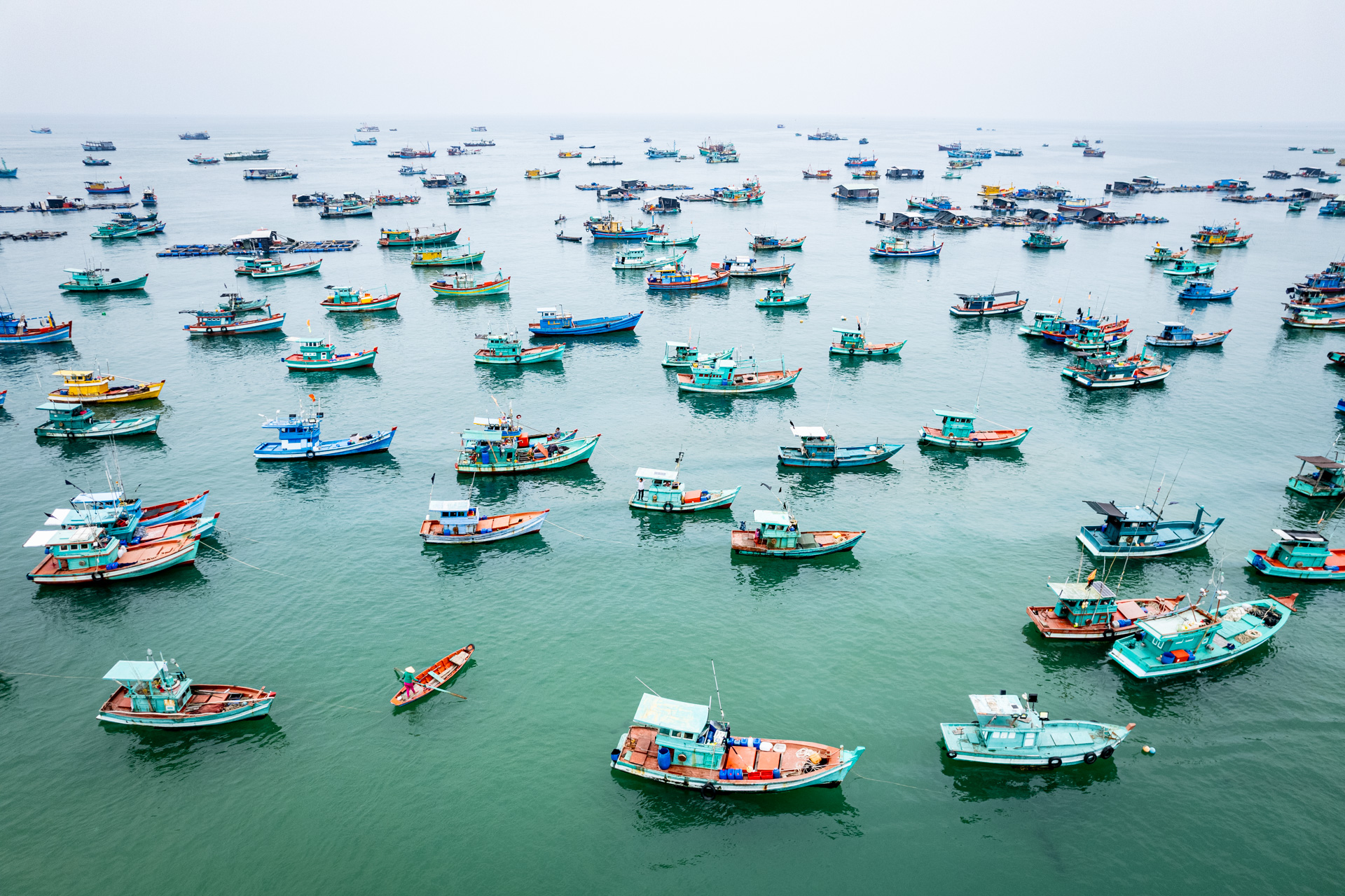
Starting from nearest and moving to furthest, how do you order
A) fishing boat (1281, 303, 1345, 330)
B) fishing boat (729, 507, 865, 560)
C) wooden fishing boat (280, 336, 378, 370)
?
fishing boat (729, 507, 865, 560) < wooden fishing boat (280, 336, 378, 370) < fishing boat (1281, 303, 1345, 330)

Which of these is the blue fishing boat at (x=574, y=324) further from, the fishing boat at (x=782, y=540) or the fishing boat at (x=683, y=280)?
the fishing boat at (x=782, y=540)

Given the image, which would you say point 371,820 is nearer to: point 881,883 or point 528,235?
point 881,883

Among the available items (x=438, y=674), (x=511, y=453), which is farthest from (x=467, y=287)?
(x=438, y=674)

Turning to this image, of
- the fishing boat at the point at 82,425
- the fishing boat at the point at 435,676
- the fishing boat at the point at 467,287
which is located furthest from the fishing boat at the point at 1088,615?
the fishing boat at the point at 467,287

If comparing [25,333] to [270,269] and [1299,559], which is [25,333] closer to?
[270,269]

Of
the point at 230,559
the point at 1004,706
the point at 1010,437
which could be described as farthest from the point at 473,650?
the point at 1010,437

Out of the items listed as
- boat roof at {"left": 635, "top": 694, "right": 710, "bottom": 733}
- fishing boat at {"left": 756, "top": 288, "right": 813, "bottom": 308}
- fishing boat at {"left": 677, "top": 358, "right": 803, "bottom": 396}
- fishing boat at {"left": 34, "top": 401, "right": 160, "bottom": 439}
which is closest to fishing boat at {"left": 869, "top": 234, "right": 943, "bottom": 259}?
fishing boat at {"left": 756, "top": 288, "right": 813, "bottom": 308}

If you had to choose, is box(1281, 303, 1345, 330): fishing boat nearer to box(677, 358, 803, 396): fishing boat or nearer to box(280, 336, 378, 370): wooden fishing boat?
box(677, 358, 803, 396): fishing boat
